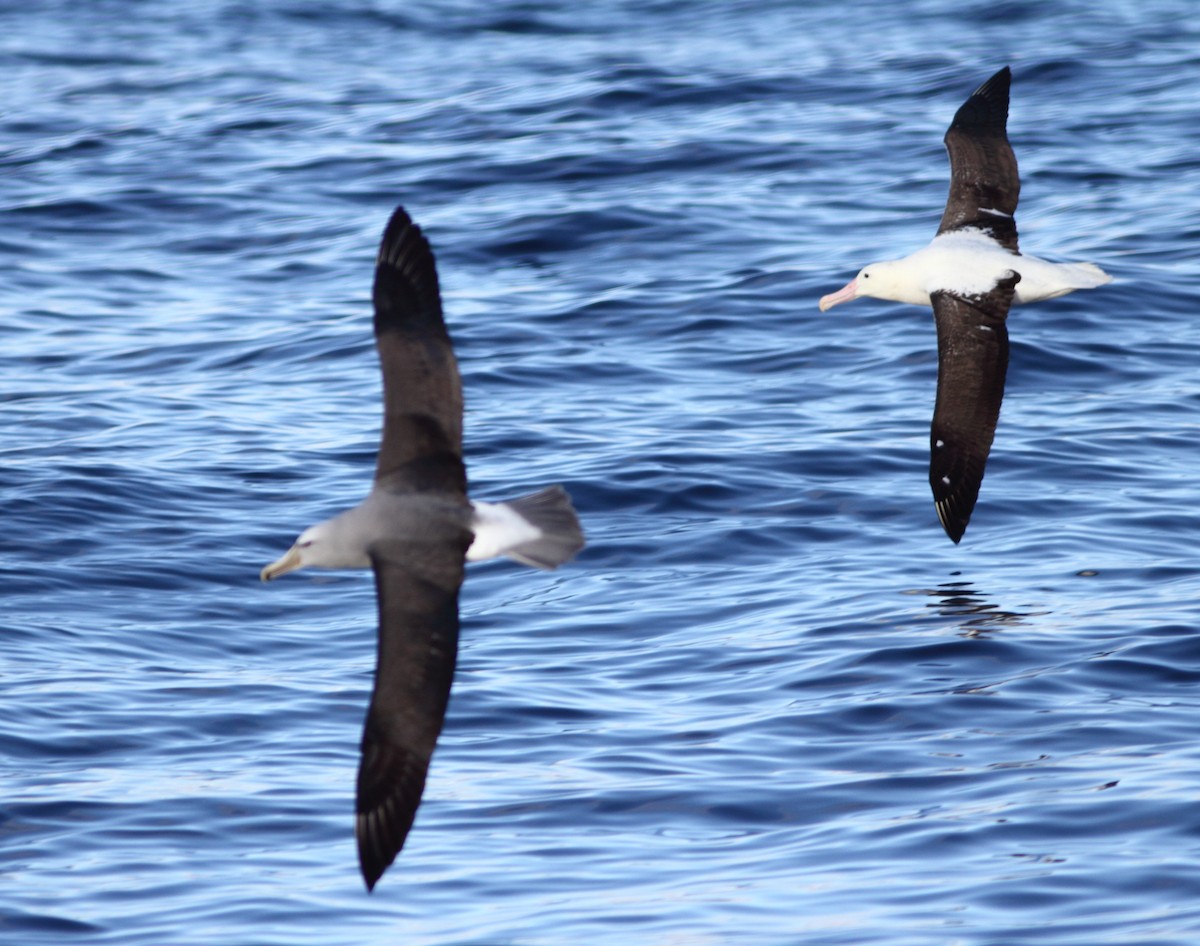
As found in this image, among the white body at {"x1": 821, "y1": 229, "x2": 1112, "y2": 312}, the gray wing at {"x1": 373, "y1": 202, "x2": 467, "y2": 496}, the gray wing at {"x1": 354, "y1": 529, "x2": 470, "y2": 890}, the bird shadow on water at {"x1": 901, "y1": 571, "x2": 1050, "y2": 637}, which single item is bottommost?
the bird shadow on water at {"x1": 901, "y1": 571, "x2": 1050, "y2": 637}

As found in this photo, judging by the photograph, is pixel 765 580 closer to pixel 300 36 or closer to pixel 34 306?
pixel 34 306

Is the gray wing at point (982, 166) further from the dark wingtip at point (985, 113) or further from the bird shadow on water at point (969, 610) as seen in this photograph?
the bird shadow on water at point (969, 610)

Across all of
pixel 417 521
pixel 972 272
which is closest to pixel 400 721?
pixel 417 521

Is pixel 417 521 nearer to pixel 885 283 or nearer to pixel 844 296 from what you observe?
pixel 885 283

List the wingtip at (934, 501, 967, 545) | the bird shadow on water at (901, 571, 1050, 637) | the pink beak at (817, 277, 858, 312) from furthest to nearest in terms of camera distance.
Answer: the pink beak at (817, 277, 858, 312) < the wingtip at (934, 501, 967, 545) < the bird shadow on water at (901, 571, 1050, 637)

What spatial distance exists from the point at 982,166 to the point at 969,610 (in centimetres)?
273

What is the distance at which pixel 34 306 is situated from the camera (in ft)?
50.9

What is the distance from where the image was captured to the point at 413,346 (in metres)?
6.85

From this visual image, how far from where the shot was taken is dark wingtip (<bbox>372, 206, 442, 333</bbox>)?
684cm

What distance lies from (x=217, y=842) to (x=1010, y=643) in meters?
3.96

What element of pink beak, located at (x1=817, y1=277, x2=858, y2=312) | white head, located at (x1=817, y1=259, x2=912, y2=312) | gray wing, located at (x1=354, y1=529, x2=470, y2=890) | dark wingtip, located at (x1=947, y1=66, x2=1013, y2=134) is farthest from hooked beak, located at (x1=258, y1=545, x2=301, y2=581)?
dark wingtip, located at (x1=947, y1=66, x2=1013, y2=134)

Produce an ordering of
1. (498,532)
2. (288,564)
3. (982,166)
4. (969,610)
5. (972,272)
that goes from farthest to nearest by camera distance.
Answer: (982,166) < (972,272) < (969,610) < (288,564) < (498,532)

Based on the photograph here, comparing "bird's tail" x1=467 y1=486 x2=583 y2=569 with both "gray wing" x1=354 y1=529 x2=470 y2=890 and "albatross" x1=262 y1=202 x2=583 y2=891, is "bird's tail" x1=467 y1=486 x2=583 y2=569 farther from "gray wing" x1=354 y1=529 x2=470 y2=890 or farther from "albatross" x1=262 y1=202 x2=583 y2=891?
"gray wing" x1=354 y1=529 x2=470 y2=890

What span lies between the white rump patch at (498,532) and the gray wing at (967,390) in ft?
13.2
